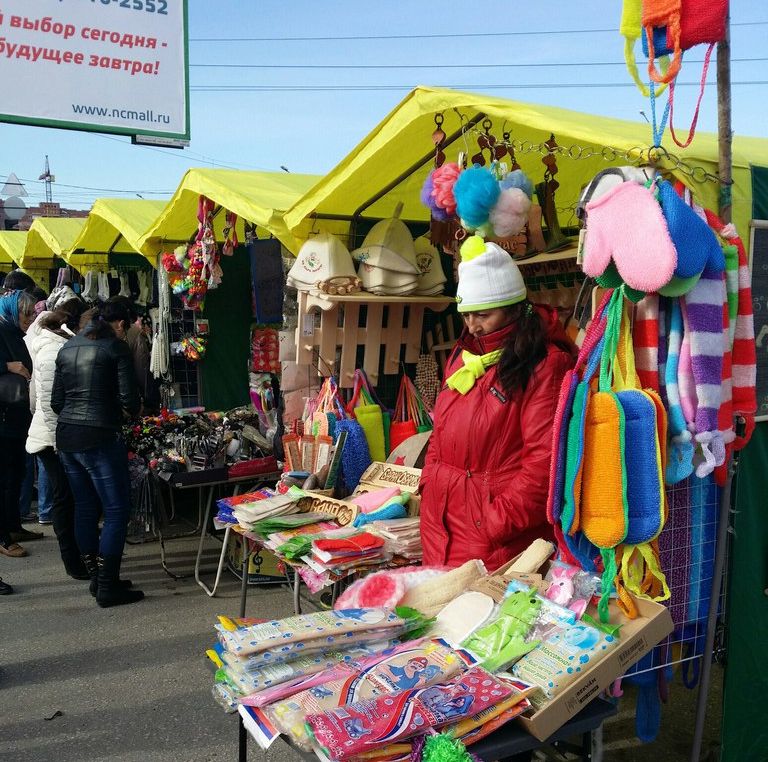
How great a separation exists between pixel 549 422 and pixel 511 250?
62.9 inches

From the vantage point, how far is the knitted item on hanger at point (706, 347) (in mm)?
2119

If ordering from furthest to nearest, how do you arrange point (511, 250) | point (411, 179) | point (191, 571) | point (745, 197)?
point (191, 571) < point (411, 179) < point (511, 250) < point (745, 197)

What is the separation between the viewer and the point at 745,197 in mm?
2373

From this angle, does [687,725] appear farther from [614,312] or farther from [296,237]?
[296,237]

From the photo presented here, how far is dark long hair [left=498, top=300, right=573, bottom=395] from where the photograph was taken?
2627mm

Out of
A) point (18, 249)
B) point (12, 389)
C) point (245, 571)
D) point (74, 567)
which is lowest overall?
point (74, 567)

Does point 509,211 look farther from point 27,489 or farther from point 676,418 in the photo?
point 27,489

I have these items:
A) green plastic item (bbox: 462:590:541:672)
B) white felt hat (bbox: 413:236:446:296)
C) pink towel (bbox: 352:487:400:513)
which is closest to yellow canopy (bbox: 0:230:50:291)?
white felt hat (bbox: 413:236:446:296)

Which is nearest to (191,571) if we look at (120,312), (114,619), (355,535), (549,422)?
(114,619)

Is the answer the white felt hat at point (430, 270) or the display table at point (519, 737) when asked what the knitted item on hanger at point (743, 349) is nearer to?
the display table at point (519, 737)

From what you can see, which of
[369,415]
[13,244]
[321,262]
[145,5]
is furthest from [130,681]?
[13,244]

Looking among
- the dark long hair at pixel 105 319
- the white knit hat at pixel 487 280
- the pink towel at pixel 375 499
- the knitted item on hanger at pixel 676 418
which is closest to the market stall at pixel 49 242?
the dark long hair at pixel 105 319

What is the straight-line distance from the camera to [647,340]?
220 cm

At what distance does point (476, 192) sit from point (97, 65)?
7.18ft
